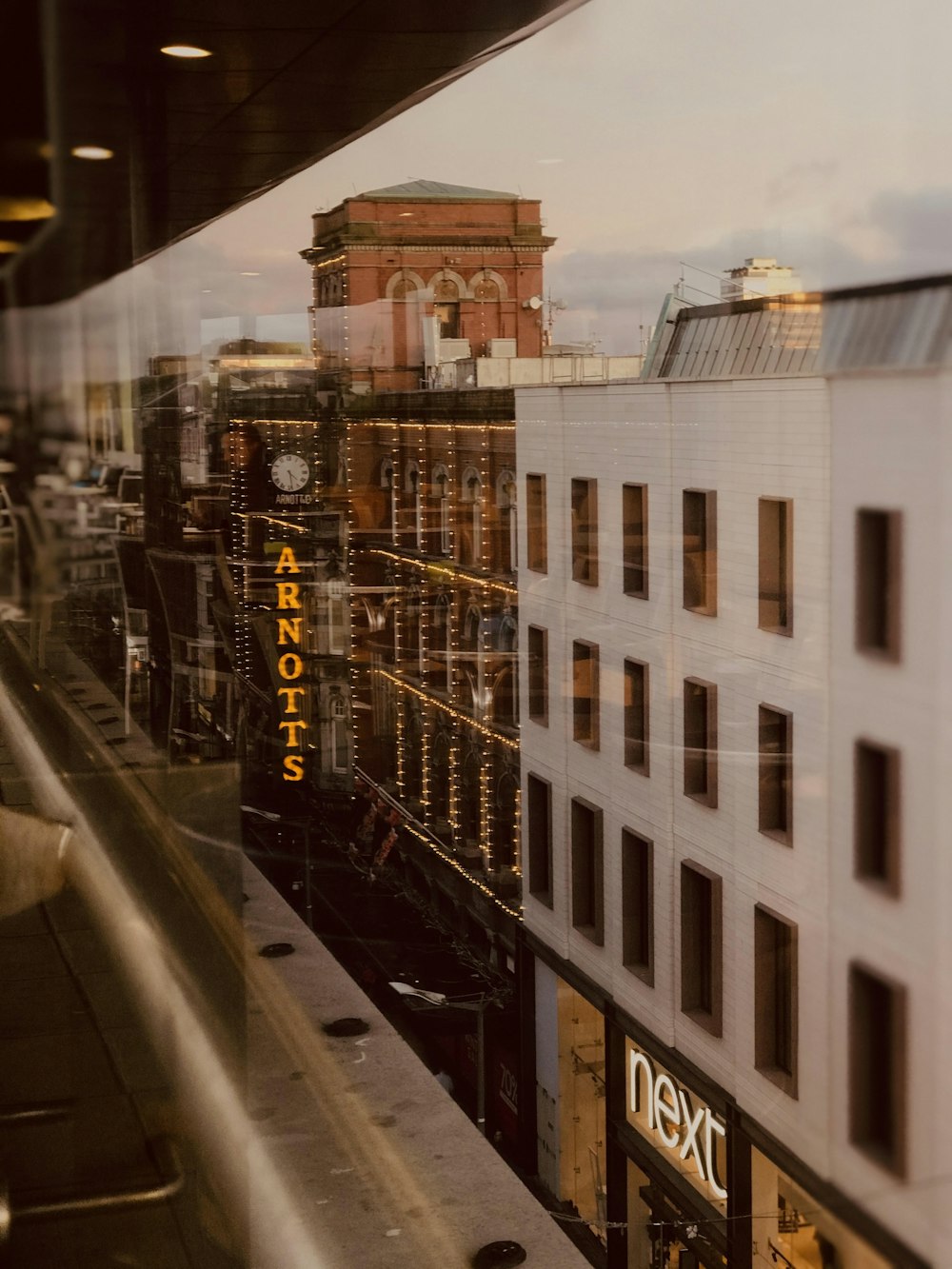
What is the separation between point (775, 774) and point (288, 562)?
2.51 ft

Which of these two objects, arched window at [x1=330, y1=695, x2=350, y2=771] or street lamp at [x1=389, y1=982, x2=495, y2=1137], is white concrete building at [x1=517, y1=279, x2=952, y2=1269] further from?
arched window at [x1=330, y1=695, x2=350, y2=771]

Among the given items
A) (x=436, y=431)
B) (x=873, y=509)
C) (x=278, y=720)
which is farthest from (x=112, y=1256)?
(x=873, y=509)

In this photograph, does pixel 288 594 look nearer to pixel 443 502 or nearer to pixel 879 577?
pixel 443 502

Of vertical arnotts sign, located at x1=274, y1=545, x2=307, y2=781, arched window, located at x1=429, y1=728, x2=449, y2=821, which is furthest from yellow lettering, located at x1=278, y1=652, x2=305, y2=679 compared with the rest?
arched window, located at x1=429, y1=728, x2=449, y2=821

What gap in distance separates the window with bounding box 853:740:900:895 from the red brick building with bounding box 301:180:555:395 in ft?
1.43

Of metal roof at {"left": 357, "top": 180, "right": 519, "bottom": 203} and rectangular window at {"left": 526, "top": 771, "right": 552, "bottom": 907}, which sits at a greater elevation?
metal roof at {"left": 357, "top": 180, "right": 519, "bottom": 203}

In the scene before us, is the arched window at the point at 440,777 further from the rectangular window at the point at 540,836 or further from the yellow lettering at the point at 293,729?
the yellow lettering at the point at 293,729

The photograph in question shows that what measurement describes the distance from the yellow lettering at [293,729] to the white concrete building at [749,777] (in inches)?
18.9

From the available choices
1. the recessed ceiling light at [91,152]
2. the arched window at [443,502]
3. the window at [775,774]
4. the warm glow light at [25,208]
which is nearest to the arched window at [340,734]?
the arched window at [443,502]

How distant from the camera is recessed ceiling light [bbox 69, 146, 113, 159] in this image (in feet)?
7.75

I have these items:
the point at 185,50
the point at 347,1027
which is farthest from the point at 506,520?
the point at 185,50

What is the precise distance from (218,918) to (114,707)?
0.82 meters

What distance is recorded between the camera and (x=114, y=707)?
2482 mm

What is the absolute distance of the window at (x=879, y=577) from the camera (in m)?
0.81
